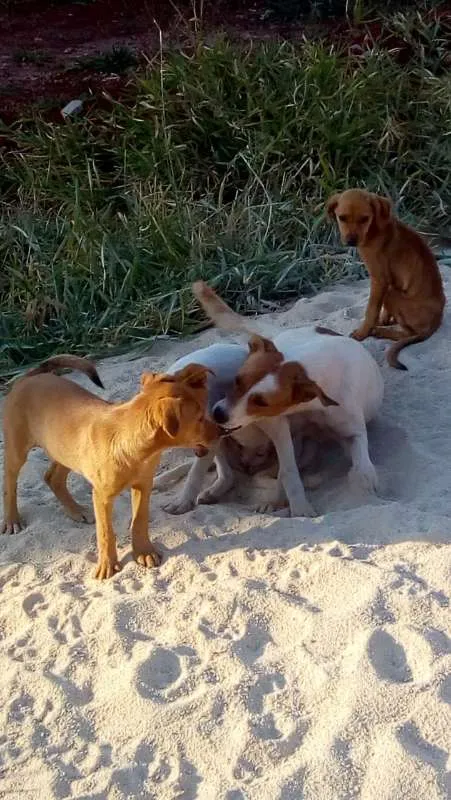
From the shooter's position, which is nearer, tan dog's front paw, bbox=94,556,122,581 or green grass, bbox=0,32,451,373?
tan dog's front paw, bbox=94,556,122,581

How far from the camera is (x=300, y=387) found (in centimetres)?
435

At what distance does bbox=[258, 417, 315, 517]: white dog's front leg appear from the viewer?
452 cm

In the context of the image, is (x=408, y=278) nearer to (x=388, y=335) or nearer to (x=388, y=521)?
(x=388, y=335)

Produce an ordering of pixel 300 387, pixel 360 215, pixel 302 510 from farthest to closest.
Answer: pixel 360 215, pixel 302 510, pixel 300 387

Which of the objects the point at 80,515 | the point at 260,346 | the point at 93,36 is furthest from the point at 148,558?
the point at 93,36

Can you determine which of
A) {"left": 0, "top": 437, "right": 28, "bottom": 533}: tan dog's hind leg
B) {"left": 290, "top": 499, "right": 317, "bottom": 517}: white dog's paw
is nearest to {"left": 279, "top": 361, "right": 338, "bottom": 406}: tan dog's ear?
{"left": 290, "top": 499, "right": 317, "bottom": 517}: white dog's paw

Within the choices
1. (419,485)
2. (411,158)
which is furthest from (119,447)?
(411,158)

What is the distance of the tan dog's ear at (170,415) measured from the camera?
365cm

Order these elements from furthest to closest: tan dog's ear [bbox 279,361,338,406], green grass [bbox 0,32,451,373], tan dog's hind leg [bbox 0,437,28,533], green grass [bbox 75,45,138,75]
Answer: green grass [bbox 75,45,138,75] → green grass [bbox 0,32,451,373] → tan dog's hind leg [bbox 0,437,28,533] → tan dog's ear [bbox 279,361,338,406]

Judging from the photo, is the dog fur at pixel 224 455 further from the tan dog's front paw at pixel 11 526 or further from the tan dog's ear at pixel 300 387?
the tan dog's front paw at pixel 11 526

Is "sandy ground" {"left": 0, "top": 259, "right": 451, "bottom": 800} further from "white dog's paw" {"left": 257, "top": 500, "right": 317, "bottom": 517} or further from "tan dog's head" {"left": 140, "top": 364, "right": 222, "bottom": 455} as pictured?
"tan dog's head" {"left": 140, "top": 364, "right": 222, "bottom": 455}

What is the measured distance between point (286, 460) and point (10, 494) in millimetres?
1240

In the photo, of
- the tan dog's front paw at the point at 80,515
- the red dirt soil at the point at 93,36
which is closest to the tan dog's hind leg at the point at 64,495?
the tan dog's front paw at the point at 80,515

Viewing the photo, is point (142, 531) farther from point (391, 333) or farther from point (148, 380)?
point (391, 333)
